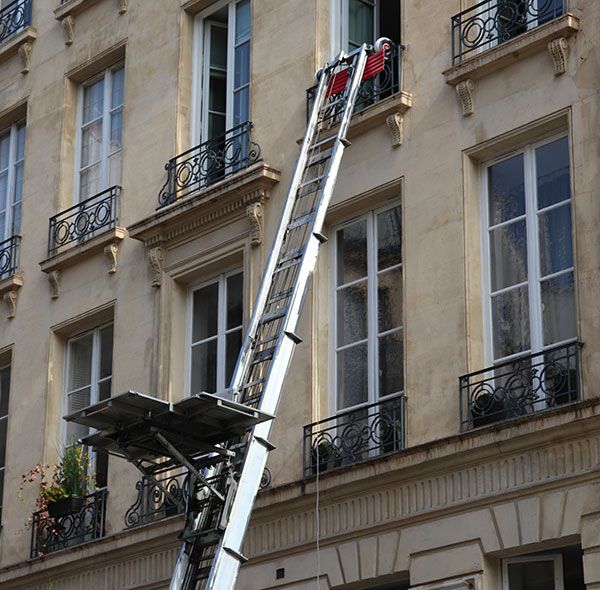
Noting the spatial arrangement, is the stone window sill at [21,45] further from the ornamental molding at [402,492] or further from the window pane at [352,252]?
the ornamental molding at [402,492]

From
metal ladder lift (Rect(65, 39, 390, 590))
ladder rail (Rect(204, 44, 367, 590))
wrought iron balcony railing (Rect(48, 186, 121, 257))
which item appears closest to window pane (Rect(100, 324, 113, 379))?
wrought iron balcony railing (Rect(48, 186, 121, 257))

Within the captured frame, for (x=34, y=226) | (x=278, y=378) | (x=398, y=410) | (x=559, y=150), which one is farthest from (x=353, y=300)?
(x=34, y=226)

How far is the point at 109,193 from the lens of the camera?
2184cm

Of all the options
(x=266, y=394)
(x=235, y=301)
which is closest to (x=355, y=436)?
(x=235, y=301)

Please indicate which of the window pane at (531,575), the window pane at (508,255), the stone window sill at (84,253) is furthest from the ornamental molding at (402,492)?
the stone window sill at (84,253)

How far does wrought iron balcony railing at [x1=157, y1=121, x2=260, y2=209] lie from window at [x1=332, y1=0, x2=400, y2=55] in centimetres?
146

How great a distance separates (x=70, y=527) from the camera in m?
20.6

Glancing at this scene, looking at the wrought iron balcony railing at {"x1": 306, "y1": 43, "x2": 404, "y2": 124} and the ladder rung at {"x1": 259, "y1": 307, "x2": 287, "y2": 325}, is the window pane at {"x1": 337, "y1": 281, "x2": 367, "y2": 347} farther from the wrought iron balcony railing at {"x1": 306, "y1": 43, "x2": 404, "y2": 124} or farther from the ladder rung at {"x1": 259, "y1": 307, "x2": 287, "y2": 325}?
the ladder rung at {"x1": 259, "y1": 307, "x2": 287, "y2": 325}

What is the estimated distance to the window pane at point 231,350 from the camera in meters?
19.2

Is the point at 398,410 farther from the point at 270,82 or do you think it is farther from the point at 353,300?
the point at 270,82

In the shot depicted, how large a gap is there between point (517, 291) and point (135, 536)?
213 inches

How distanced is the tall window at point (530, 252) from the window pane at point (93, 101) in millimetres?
7554

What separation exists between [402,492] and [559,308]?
7.35 ft

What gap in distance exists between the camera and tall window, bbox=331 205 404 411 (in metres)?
17.4
